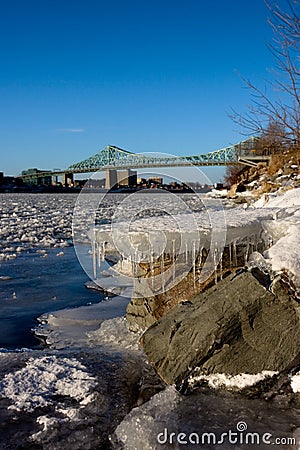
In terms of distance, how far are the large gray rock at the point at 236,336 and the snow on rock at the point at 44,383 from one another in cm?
49

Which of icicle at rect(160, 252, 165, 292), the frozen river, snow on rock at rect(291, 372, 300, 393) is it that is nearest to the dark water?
the frozen river

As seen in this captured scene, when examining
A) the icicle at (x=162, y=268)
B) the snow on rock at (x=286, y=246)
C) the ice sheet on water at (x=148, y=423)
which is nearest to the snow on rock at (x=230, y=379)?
the ice sheet on water at (x=148, y=423)

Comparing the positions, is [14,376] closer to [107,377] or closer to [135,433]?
[107,377]

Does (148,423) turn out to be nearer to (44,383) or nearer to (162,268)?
(44,383)

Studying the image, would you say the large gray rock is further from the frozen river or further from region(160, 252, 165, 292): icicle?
region(160, 252, 165, 292): icicle

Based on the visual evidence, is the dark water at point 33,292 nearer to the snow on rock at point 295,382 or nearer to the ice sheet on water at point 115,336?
the ice sheet on water at point 115,336

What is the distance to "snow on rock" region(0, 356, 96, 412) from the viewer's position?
220cm

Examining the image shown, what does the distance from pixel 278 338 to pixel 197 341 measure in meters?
0.49

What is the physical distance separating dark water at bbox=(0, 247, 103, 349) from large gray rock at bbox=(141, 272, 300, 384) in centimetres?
120

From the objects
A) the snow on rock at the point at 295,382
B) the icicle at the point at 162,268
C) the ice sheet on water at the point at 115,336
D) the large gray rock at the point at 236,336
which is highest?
the icicle at the point at 162,268

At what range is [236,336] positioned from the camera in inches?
94.8

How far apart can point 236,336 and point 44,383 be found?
3.96ft

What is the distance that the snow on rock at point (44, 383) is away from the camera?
2199 millimetres

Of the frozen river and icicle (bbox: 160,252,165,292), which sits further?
icicle (bbox: 160,252,165,292)
